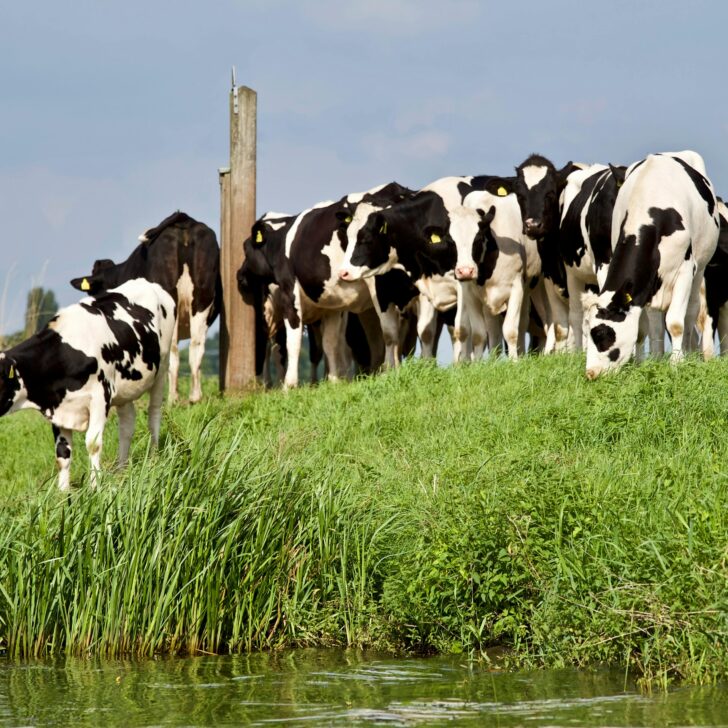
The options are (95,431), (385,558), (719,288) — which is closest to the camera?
(385,558)

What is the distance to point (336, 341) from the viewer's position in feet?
63.2

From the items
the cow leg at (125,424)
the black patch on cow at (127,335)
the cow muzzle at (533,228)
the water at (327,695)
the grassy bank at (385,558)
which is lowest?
the water at (327,695)

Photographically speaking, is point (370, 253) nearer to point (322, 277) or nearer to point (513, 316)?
point (322, 277)

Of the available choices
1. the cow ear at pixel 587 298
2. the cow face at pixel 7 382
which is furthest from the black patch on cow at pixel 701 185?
the cow face at pixel 7 382

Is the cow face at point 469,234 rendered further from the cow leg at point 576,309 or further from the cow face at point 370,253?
the cow face at point 370,253

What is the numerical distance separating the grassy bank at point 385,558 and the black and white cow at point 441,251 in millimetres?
6584

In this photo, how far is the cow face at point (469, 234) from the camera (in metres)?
15.7

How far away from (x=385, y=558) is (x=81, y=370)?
4747 millimetres

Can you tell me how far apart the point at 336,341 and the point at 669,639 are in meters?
12.8

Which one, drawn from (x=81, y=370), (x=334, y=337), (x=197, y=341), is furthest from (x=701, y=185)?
(x=197, y=341)

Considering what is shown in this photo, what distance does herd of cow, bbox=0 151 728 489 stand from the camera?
12.5 m

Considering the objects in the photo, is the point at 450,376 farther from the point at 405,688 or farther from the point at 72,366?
the point at 405,688

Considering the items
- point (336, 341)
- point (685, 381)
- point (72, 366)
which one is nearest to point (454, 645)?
point (685, 381)

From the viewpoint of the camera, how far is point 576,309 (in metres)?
16.1
